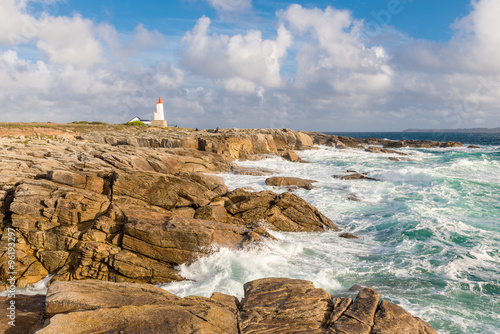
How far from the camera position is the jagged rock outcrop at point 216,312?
5.95 metres

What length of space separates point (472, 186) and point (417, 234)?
657 inches

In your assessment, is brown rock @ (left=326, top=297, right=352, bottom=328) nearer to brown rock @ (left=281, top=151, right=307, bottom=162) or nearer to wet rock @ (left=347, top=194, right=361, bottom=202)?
wet rock @ (left=347, top=194, right=361, bottom=202)

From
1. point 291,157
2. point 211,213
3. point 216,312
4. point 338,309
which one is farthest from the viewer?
point 291,157

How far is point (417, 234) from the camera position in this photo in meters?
16.8

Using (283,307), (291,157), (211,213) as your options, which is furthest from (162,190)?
(291,157)

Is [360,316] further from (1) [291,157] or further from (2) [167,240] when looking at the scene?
(1) [291,157]

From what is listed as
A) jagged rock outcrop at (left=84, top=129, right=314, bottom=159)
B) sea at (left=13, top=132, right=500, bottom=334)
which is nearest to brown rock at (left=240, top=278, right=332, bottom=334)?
sea at (left=13, top=132, right=500, bottom=334)

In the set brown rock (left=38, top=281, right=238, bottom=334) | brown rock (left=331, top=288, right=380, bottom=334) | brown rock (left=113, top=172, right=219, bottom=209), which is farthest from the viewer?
brown rock (left=113, top=172, right=219, bottom=209)

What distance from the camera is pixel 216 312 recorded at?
22.2 ft

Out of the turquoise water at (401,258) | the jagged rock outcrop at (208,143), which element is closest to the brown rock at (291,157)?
the jagged rock outcrop at (208,143)

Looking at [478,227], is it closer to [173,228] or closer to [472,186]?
[472,186]

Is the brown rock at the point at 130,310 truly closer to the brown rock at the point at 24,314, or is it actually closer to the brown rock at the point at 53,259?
the brown rock at the point at 24,314

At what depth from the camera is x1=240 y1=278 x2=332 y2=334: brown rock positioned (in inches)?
265

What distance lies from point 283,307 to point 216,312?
66.5 inches
